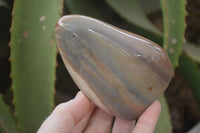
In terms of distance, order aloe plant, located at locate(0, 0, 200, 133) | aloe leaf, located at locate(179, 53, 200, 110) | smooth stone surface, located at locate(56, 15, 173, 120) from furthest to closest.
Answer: aloe leaf, located at locate(179, 53, 200, 110) → aloe plant, located at locate(0, 0, 200, 133) → smooth stone surface, located at locate(56, 15, 173, 120)

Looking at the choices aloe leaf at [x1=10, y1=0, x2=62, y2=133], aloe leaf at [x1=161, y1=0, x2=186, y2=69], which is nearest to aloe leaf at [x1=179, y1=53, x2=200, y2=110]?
aloe leaf at [x1=161, y1=0, x2=186, y2=69]

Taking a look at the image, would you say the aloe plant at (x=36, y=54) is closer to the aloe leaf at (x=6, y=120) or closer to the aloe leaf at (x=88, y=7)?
the aloe leaf at (x=6, y=120)

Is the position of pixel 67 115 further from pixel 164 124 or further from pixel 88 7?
pixel 88 7

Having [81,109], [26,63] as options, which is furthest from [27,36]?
[81,109]

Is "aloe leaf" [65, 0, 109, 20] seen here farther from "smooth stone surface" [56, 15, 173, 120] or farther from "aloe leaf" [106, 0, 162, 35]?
"smooth stone surface" [56, 15, 173, 120]

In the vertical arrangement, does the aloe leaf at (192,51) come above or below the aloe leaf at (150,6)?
below

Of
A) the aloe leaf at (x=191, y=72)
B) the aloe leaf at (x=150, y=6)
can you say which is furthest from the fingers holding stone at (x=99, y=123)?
the aloe leaf at (x=150, y=6)

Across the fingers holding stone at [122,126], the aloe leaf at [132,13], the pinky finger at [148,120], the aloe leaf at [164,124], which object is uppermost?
the aloe leaf at [132,13]
